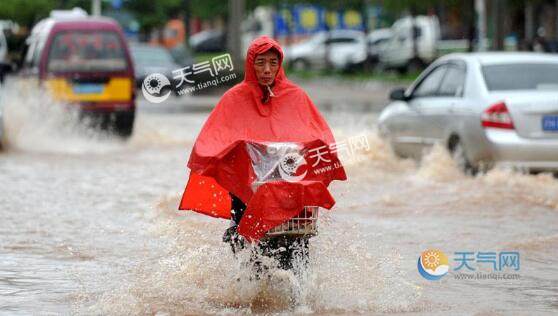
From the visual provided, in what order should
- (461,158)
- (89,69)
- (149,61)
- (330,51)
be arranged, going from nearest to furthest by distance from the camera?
(461,158) → (89,69) → (149,61) → (330,51)

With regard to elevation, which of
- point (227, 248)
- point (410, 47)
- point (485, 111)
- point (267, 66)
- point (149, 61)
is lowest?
point (410, 47)

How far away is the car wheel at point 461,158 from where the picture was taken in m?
14.4

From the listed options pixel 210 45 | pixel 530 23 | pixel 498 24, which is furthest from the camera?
pixel 210 45

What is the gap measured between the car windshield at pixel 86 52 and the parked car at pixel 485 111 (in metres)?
5.52

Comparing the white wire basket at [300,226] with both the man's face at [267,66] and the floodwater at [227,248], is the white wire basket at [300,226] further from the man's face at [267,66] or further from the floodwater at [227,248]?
the man's face at [267,66]

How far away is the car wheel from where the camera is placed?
14.4 metres

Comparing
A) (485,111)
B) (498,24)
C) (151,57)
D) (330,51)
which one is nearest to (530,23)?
(330,51)

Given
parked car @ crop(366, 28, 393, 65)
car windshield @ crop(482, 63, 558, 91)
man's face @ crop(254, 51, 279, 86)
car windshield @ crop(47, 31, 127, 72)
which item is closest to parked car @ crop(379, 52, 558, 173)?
car windshield @ crop(482, 63, 558, 91)

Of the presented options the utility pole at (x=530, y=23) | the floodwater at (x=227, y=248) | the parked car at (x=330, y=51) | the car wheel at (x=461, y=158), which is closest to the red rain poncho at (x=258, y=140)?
the floodwater at (x=227, y=248)

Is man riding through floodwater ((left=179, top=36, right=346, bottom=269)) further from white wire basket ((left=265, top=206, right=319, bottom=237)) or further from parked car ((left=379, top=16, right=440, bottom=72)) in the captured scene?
parked car ((left=379, top=16, right=440, bottom=72))

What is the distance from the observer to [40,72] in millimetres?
20297

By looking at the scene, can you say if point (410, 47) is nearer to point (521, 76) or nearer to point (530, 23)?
point (530, 23)

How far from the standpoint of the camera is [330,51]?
56.2 meters

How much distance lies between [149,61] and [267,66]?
31426mm
